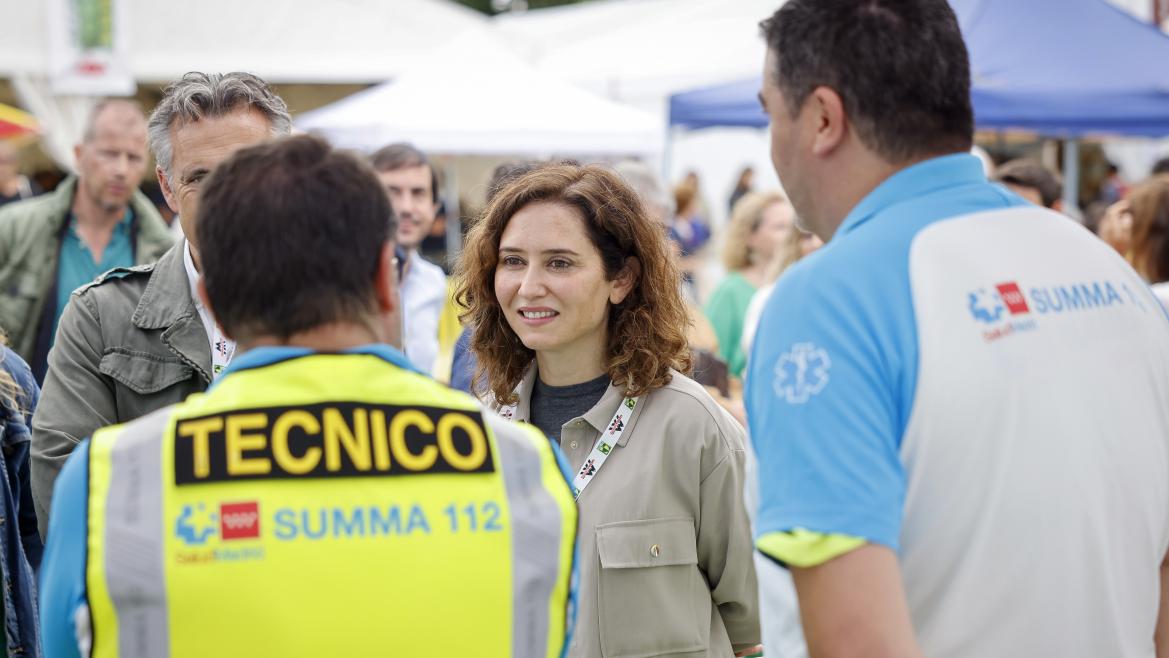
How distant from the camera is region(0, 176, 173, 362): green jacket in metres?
5.00

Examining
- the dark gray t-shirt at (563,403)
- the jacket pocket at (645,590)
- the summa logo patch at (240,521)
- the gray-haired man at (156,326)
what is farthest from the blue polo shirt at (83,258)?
the summa logo patch at (240,521)

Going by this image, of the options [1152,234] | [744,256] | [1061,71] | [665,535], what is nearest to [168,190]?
[665,535]

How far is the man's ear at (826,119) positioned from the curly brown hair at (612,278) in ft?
3.57

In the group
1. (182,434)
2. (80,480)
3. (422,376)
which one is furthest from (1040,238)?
(80,480)

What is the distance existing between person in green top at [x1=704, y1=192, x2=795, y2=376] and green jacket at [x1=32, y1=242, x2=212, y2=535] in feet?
13.4

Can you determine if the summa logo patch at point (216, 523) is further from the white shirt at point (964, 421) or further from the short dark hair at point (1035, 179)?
the short dark hair at point (1035, 179)

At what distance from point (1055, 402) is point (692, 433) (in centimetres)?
107

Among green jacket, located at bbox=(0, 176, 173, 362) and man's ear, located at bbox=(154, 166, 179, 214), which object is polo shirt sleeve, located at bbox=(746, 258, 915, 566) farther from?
green jacket, located at bbox=(0, 176, 173, 362)

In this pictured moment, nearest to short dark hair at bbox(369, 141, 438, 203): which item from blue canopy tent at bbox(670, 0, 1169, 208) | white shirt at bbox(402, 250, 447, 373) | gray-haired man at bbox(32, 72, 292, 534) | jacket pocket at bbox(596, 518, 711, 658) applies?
white shirt at bbox(402, 250, 447, 373)

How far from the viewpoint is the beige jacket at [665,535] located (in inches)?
101

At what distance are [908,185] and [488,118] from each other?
7.60 m

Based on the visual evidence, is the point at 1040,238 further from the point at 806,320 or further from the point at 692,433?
the point at 692,433

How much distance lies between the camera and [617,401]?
2.75 metres

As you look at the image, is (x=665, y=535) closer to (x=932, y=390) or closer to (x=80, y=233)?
(x=932, y=390)
